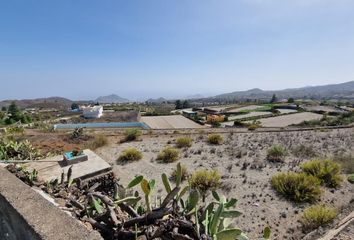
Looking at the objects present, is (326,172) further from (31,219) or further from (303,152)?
(31,219)

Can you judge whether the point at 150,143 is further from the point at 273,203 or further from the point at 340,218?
the point at 340,218

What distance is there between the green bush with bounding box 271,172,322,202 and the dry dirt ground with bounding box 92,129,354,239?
24 cm

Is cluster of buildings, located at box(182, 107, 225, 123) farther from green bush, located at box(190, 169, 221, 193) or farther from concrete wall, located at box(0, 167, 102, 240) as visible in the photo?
concrete wall, located at box(0, 167, 102, 240)

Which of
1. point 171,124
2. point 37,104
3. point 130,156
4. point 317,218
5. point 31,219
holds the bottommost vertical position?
point 171,124

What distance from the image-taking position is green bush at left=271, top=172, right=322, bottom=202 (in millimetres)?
6980

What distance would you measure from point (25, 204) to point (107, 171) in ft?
17.6

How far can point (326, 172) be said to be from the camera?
8.32m

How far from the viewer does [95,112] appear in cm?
3512

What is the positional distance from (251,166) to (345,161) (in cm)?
411

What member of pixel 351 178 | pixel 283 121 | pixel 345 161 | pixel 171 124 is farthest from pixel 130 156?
pixel 283 121

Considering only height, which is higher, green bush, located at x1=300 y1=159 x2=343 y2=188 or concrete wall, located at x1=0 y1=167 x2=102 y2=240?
concrete wall, located at x1=0 y1=167 x2=102 y2=240

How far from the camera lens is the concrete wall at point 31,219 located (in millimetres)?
1721

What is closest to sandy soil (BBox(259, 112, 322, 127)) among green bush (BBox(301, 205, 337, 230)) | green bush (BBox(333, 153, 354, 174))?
green bush (BBox(333, 153, 354, 174))

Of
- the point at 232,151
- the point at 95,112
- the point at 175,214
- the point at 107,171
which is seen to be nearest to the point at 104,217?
the point at 175,214
